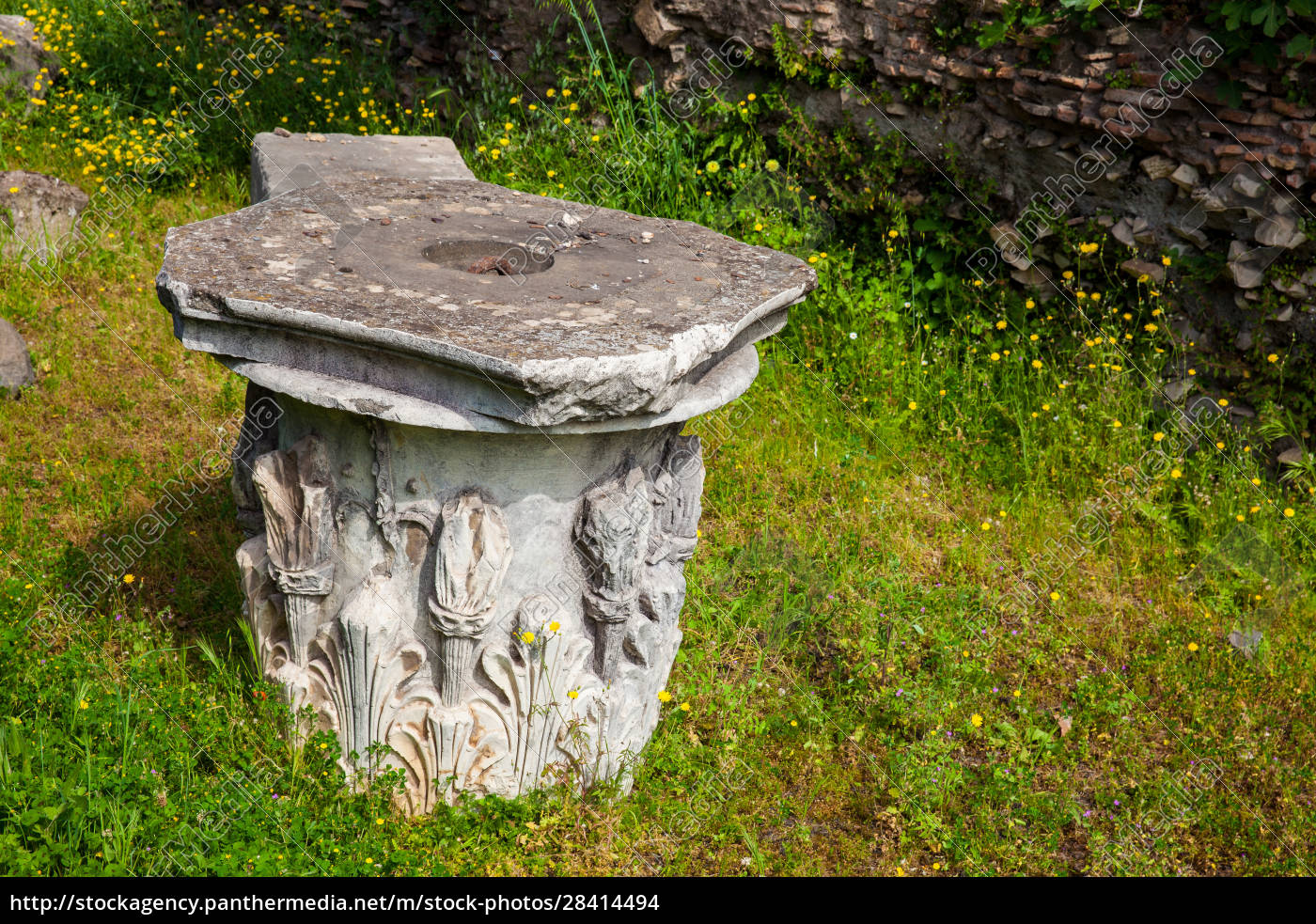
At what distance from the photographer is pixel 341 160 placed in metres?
4.67

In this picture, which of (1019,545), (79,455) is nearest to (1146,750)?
(1019,545)

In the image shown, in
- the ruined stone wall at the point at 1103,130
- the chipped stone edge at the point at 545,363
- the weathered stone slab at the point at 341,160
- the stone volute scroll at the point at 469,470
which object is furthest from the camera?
the weathered stone slab at the point at 341,160

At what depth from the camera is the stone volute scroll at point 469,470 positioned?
95.0 inches

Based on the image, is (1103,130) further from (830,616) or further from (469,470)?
(469,470)

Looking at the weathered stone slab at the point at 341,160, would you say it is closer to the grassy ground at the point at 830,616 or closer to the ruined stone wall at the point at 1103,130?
the grassy ground at the point at 830,616

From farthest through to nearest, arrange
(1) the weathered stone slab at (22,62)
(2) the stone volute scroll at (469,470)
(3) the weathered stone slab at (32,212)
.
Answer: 1. (1) the weathered stone slab at (22,62)
2. (3) the weathered stone slab at (32,212)
3. (2) the stone volute scroll at (469,470)

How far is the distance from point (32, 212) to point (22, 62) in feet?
5.65

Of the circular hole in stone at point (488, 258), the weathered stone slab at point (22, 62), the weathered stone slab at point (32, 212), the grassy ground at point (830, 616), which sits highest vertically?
the circular hole in stone at point (488, 258)

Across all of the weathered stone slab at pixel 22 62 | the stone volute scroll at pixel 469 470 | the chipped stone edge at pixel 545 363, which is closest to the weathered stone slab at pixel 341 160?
the stone volute scroll at pixel 469 470

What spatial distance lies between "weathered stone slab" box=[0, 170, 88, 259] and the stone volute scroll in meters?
2.88

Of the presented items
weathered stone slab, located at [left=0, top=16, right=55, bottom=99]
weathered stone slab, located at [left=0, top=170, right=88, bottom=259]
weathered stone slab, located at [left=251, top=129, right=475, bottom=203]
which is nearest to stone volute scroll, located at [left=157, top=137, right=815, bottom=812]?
weathered stone slab, located at [left=251, top=129, right=475, bottom=203]

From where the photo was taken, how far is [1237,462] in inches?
165

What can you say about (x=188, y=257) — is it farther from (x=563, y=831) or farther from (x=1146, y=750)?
(x=1146, y=750)

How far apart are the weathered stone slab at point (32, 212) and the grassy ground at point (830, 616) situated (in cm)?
13
